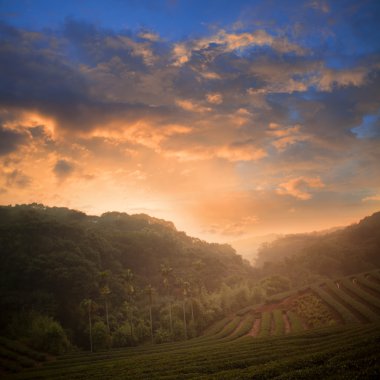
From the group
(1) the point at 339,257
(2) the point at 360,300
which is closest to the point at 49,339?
(2) the point at 360,300

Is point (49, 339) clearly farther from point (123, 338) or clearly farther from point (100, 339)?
point (123, 338)

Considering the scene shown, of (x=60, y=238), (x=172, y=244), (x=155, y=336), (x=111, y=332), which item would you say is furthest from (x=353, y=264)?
(x=60, y=238)

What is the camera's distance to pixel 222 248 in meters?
179

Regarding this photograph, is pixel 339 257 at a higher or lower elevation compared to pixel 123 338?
higher

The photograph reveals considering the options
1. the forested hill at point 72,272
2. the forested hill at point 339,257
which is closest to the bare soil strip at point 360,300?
the forested hill at point 339,257

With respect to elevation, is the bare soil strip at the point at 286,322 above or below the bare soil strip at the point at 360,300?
below

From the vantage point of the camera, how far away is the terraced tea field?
2491 cm

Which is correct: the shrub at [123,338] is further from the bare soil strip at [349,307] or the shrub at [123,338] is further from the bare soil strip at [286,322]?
the bare soil strip at [349,307]

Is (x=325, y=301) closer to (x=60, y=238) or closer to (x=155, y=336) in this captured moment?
(x=155, y=336)

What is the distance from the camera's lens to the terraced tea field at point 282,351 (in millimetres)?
24906

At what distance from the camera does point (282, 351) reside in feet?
119

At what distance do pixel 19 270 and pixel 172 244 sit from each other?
6167cm

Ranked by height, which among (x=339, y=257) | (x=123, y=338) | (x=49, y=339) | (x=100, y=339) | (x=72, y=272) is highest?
(x=72, y=272)

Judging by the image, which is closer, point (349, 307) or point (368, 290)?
point (349, 307)
